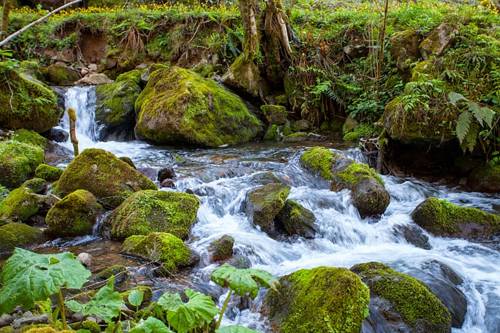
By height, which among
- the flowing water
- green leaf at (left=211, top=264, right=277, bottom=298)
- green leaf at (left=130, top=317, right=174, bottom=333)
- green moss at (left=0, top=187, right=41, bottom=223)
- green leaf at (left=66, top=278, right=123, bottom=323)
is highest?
green leaf at (left=211, top=264, right=277, bottom=298)

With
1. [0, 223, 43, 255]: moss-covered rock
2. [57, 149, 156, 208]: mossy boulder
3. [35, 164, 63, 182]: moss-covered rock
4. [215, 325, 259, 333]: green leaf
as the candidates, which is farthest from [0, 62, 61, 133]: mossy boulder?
[215, 325, 259, 333]: green leaf

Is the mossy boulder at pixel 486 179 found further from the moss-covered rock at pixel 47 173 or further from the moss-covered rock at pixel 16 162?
Answer: the moss-covered rock at pixel 16 162

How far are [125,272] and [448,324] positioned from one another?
2.89m

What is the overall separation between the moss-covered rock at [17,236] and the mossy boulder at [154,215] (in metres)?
0.88

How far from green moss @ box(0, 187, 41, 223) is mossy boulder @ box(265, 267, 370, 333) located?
370 cm

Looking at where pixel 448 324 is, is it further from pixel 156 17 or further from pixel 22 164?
pixel 156 17

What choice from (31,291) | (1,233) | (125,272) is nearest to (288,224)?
(125,272)

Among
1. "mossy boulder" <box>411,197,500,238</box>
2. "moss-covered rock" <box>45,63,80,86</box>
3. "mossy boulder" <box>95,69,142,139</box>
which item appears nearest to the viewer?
"mossy boulder" <box>411,197,500,238</box>

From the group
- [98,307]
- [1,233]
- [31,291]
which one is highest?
[31,291]

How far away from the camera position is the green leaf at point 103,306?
2525mm

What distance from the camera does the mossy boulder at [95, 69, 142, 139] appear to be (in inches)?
443

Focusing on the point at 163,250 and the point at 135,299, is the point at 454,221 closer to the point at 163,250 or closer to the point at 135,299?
the point at 163,250

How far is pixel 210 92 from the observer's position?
35.0 ft

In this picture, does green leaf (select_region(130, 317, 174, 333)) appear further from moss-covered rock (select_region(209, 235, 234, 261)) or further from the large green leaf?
moss-covered rock (select_region(209, 235, 234, 261))
